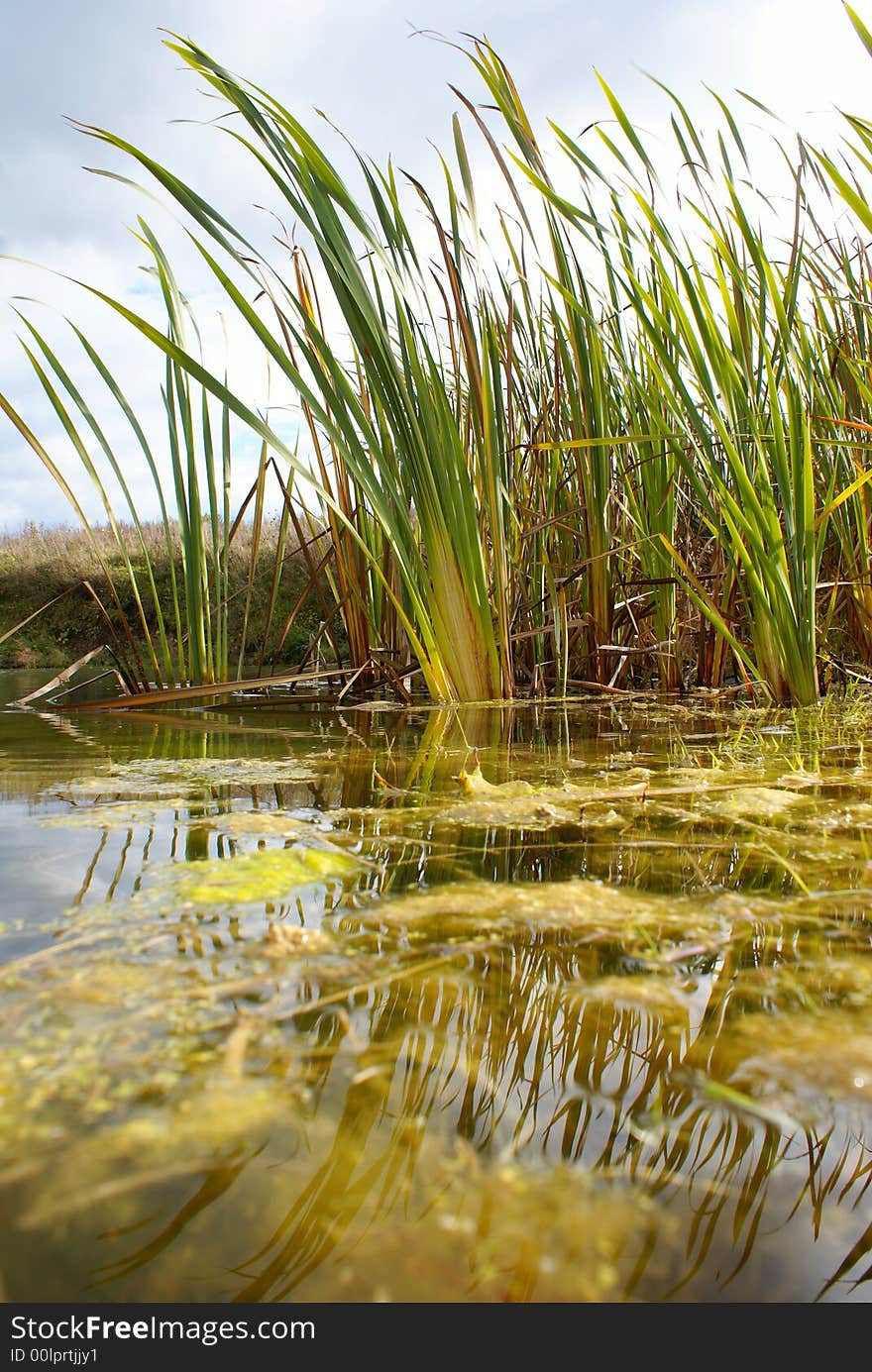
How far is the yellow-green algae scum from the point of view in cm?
20

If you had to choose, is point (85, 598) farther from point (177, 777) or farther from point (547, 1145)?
point (547, 1145)

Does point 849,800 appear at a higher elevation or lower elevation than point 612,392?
lower

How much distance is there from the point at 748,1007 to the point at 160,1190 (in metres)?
0.22

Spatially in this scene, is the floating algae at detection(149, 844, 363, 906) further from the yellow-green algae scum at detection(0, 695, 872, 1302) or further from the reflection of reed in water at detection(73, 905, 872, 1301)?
the reflection of reed in water at detection(73, 905, 872, 1301)

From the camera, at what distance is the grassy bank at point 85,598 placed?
6.19 meters

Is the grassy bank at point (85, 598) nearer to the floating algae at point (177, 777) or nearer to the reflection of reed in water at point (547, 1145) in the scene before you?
the floating algae at point (177, 777)

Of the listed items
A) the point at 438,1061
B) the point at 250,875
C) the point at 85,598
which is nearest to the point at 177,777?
the point at 250,875

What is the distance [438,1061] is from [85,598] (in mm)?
7074

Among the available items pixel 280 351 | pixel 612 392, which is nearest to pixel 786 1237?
pixel 280 351

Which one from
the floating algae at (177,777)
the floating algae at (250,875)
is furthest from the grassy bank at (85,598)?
the floating algae at (250,875)

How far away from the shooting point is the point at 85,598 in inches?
264

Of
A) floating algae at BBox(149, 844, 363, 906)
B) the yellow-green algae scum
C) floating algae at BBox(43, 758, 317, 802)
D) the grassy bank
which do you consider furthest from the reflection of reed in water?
the grassy bank

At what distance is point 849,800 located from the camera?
70 cm
